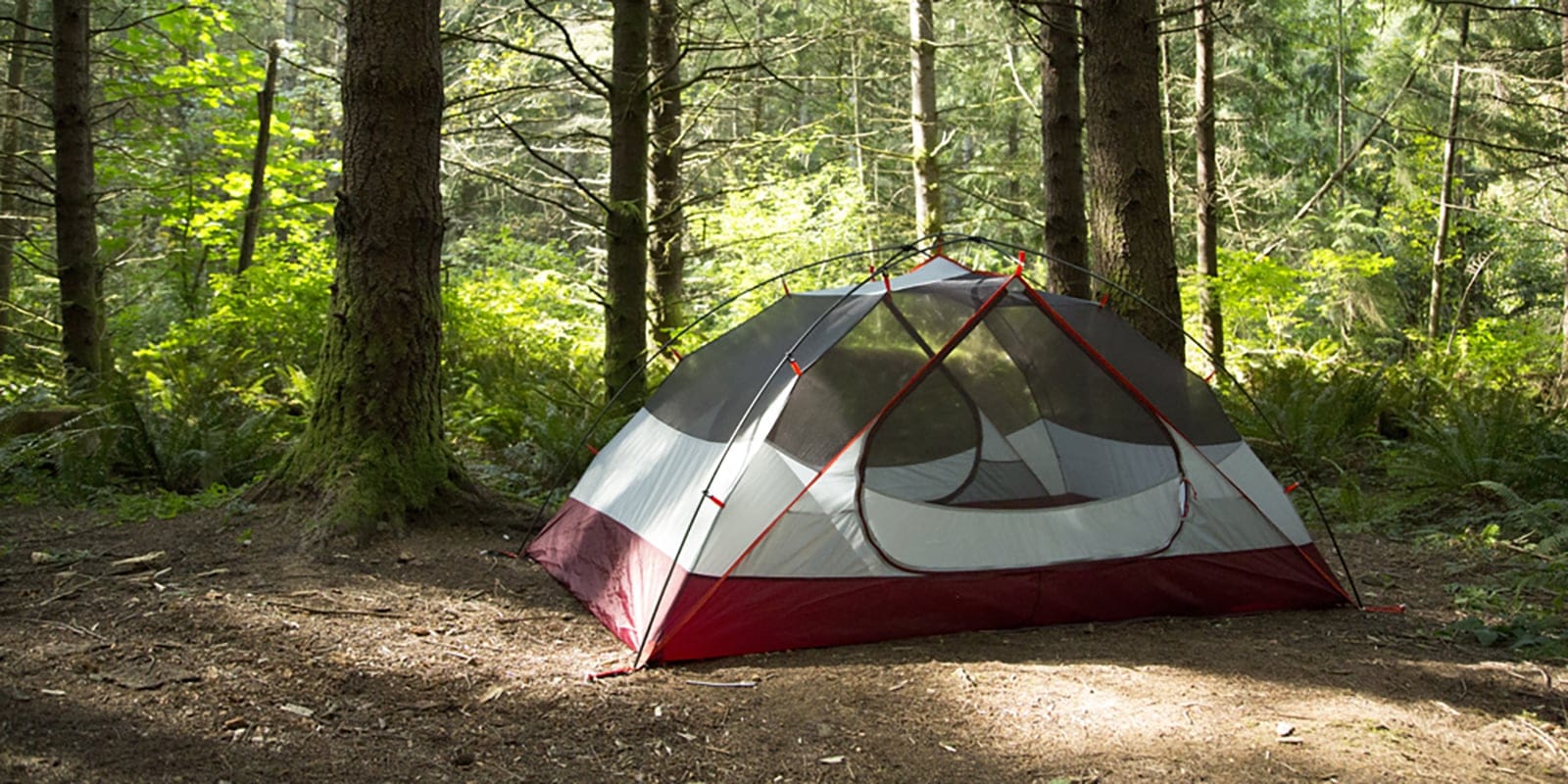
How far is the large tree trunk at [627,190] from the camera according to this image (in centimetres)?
711

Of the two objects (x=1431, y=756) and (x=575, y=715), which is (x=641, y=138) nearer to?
(x=575, y=715)

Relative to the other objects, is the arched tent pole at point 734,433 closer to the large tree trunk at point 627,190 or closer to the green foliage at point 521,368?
the green foliage at point 521,368

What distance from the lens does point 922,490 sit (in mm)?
4535

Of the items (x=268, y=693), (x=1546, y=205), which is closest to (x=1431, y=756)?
(x=268, y=693)

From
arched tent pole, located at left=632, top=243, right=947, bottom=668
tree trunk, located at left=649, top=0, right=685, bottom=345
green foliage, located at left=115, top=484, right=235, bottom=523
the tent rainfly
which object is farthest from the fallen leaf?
tree trunk, located at left=649, top=0, right=685, bottom=345

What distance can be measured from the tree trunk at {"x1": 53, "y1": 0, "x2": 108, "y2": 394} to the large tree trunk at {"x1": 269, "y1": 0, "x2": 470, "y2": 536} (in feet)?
11.8

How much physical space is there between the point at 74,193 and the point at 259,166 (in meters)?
3.65

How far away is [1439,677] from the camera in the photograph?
12.0ft

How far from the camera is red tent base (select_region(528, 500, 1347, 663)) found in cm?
388

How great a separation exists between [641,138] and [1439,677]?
5582 millimetres

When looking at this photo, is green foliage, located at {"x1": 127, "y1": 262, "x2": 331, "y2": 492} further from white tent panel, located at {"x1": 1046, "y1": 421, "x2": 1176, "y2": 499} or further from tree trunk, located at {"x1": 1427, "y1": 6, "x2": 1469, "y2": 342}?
tree trunk, located at {"x1": 1427, "y1": 6, "x2": 1469, "y2": 342}

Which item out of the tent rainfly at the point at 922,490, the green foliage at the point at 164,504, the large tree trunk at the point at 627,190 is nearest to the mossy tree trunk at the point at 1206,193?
the large tree trunk at the point at 627,190

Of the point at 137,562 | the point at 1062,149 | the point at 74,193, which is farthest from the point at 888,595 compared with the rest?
the point at 74,193

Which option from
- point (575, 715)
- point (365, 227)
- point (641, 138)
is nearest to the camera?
point (575, 715)
